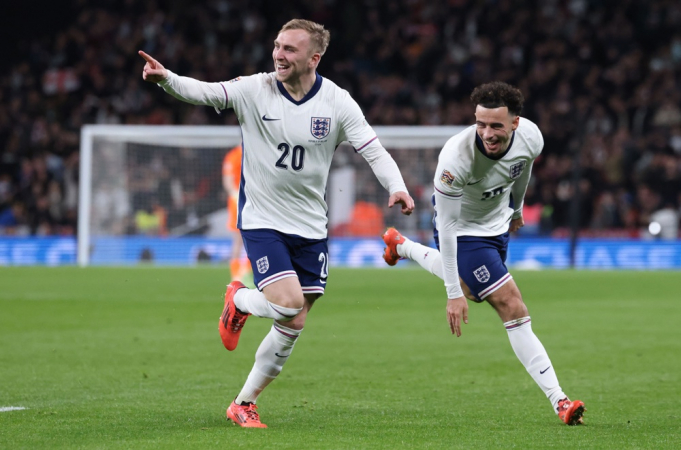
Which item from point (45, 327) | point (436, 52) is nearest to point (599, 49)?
point (436, 52)

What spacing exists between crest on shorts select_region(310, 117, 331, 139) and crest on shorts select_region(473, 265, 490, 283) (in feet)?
4.39

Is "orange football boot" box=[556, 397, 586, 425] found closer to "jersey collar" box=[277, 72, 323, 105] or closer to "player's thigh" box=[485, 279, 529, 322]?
"player's thigh" box=[485, 279, 529, 322]

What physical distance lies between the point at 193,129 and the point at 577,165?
8013 mm

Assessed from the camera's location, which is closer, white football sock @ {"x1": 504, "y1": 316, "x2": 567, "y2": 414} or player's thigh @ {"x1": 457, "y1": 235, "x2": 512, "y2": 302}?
white football sock @ {"x1": 504, "y1": 316, "x2": 567, "y2": 414}

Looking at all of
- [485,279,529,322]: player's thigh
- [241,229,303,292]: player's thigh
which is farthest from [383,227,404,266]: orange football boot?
[241,229,303,292]: player's thigh

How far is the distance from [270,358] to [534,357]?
5.32 ft

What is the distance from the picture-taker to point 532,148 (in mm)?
6531

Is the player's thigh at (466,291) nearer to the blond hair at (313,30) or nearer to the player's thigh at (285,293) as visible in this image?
the player's thigh at (285,293)

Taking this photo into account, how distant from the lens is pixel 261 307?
20.0 feet

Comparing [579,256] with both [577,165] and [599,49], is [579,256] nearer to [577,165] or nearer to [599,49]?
[577,165]

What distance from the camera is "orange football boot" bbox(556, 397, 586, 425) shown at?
6.00m

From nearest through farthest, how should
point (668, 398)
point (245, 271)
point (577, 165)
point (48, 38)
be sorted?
point (668, 398), point (245, 271), point (577, 165), point (48, 38)

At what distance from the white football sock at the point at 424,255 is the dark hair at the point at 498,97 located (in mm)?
1519

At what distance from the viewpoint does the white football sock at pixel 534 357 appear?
6340mm
